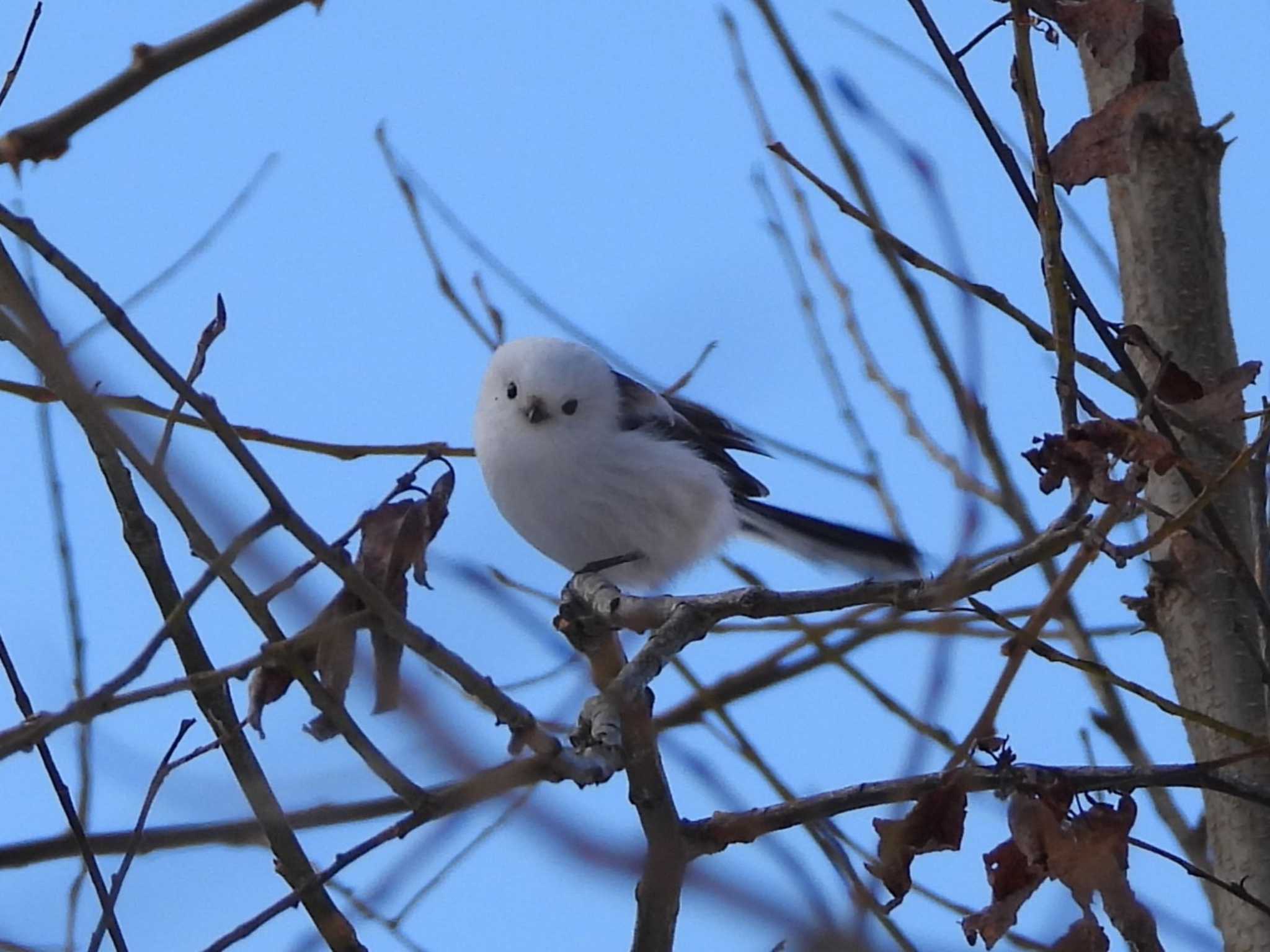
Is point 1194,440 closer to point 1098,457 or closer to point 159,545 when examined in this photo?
point 1098,457

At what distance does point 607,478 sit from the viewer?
3518 millimetres

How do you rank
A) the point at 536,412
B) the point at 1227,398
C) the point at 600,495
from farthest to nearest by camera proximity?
the point at 536,412, the point at 600,495, the point at 1227,398

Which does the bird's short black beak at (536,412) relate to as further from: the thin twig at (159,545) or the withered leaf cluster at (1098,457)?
the withered leaf cluster at (1098,457)

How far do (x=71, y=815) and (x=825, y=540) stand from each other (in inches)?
92.0

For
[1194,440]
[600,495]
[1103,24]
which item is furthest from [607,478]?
[1103,24]

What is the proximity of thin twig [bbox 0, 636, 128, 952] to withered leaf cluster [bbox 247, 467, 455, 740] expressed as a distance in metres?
0.19

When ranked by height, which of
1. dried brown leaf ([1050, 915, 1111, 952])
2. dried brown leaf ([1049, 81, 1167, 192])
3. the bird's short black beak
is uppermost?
the bird's short black beak

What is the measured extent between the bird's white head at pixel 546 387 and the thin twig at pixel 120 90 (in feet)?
7.73

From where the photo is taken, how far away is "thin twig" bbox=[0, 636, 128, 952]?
154cm

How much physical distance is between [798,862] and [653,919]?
739 millimetres

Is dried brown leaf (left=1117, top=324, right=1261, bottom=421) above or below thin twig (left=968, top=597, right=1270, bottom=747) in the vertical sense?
above

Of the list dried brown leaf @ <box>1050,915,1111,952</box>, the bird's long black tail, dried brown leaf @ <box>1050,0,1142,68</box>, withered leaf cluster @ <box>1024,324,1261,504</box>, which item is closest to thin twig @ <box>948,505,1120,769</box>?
withered leaf cluster @ <box>1024,324,1261,504</box>

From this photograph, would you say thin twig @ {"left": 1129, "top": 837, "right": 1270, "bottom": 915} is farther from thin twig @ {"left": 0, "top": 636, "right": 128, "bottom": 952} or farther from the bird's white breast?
the bird's white breast

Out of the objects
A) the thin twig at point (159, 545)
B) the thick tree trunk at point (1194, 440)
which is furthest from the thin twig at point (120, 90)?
the thick tree trunk at point (1194, 440)
